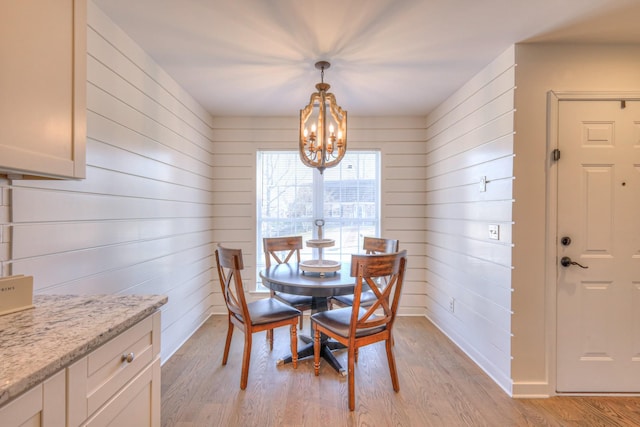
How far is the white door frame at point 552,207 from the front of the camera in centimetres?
201

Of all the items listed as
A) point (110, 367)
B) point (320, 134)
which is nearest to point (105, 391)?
point (110, 367)

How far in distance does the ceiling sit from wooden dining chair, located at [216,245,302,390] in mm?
1439

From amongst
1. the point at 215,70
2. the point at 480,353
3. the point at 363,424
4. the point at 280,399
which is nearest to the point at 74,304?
the point at 280,399

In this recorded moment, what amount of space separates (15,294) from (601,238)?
3133 mm

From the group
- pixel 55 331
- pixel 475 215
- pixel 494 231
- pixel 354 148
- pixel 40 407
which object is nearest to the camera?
pixel 40 407

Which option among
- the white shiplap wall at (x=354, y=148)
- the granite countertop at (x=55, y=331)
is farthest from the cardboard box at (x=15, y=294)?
the white shiplap wall at (x=354, y=148)

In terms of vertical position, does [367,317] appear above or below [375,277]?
below

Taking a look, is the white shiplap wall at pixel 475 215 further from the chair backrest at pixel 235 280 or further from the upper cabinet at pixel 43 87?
the upper cabinet at pixel 43 87

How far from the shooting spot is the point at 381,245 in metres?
2.97

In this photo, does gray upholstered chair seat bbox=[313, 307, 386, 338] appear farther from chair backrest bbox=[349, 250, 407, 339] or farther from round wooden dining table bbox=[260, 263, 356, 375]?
round wooden dining table bbox=[260, 263, 356, 375]

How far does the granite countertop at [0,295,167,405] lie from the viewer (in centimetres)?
68

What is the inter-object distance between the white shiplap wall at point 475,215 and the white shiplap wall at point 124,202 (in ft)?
8.44

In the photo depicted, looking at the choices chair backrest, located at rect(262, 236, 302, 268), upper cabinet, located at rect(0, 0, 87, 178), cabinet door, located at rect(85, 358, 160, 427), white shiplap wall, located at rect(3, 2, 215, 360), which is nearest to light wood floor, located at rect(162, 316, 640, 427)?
white shiplap wall, located at rect(3, 2, 215, 360)

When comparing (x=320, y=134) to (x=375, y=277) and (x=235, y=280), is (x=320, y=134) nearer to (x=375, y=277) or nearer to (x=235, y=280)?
(x=375, y=277)
